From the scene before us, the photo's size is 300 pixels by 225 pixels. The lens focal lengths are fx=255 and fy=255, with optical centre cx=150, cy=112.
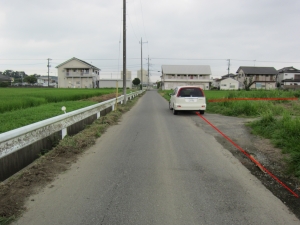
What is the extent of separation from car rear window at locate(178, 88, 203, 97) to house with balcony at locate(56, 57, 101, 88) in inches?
2319

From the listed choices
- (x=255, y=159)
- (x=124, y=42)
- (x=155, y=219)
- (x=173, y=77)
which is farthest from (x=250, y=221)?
(x=173, y=77)

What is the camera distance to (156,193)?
13.0 feet

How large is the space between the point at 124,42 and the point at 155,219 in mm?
18569

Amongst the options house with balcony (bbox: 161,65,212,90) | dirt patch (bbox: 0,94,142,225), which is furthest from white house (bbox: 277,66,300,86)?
dirt patch (bbox: 0,94,142,225)

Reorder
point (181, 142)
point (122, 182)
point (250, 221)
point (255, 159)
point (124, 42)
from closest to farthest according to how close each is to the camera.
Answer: point (250, 221) → point (122, 182) → point (255, 159) → point (181, 142) → point (124, 42)

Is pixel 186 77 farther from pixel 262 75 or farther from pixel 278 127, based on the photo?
pixel 278 127

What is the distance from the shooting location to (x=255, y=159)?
5.86 metres

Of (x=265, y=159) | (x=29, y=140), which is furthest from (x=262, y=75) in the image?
(x=29, y=140)

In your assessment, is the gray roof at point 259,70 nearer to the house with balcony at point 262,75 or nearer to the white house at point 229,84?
the house with balcony at point 262,75

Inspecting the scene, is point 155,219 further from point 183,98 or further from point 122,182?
point 183,98

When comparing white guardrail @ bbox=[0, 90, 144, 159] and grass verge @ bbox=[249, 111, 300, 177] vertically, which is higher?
white guardrail @ bbox=[0, 90, 144, 159]

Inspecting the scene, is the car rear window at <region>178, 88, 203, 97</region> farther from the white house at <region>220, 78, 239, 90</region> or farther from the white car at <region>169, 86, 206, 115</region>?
the white house at <region>220, 78, 239, 90</region>

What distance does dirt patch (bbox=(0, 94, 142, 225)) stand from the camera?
343 cm

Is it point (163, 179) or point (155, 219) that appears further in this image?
point (163, 179)
